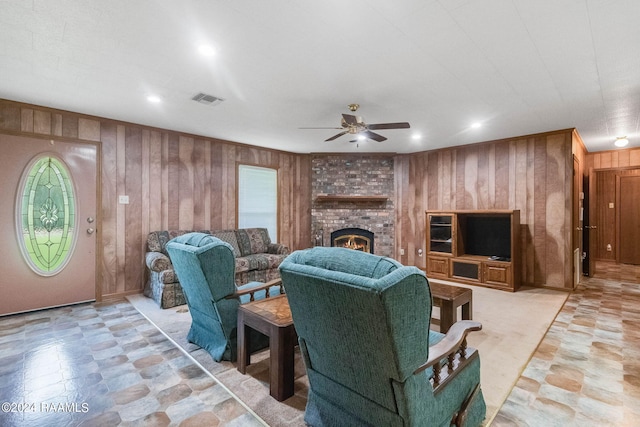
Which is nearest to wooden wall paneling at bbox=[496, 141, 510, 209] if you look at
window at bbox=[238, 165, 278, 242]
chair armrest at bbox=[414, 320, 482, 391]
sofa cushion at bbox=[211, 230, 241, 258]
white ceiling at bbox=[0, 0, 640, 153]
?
white ceiling at bbox=[0, 0, 640, 153]

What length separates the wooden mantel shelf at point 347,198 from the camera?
651cm

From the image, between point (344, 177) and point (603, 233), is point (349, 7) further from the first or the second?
point (603, 233)

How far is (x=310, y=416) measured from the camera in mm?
1733

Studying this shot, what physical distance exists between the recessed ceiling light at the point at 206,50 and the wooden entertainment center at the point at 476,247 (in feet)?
14.9

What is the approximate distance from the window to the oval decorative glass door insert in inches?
100

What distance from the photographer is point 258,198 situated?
6113 millimetres

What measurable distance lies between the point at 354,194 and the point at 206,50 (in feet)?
14.9

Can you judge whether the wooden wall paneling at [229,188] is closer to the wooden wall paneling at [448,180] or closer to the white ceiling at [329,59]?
the white ceiling at [329,59]

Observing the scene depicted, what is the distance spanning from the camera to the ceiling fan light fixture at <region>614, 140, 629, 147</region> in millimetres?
5333

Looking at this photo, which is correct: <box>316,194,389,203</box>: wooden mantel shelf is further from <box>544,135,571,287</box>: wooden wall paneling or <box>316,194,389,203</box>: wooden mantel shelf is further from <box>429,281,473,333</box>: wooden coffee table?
<box>429,281,473,333</box>: wooden coffee table

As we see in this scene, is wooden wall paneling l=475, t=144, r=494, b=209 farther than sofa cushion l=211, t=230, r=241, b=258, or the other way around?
wooden wall paneling l=475, t=144, r=494, b=209

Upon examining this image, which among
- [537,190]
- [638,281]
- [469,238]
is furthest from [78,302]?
[638,281]

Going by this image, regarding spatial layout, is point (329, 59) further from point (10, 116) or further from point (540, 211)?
point (540, 211)

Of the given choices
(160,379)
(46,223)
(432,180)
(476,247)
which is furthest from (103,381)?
(432,180)
